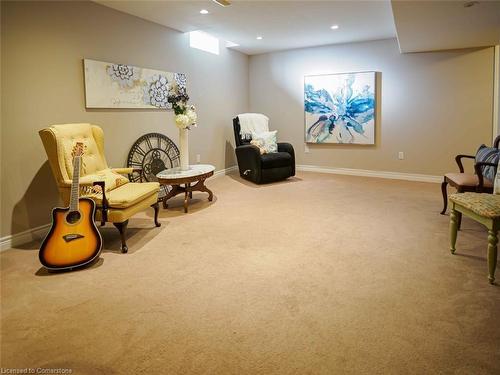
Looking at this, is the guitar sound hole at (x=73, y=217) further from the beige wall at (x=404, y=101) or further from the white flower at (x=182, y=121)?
the beige wall at (x=404, y=101)

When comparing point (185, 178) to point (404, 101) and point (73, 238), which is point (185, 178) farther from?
point (404, 101)

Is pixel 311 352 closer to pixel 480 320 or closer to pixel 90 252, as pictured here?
pixel 480 320

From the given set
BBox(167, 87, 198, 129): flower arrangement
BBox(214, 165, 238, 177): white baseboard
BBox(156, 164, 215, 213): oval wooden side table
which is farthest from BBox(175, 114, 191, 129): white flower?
BBox(214, 165, 238, 177): white baseboard

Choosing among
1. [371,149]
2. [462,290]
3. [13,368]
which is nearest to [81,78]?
[13,368]

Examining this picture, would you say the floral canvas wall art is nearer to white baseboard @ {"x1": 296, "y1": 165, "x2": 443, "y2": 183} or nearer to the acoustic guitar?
the acoustic guitar

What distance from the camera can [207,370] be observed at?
153 centimetres

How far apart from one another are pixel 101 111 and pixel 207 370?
11.0ft

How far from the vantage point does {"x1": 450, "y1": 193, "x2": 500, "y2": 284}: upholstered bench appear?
2.21 meters

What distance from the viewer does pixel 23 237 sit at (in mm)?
3240

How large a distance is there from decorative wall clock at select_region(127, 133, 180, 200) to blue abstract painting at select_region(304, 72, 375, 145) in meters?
2.82

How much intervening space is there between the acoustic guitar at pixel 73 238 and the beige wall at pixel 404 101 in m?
4.85

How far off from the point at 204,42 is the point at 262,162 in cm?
222

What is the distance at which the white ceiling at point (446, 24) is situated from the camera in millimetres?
3262

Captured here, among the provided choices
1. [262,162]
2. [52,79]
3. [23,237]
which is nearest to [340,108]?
[262,162]
